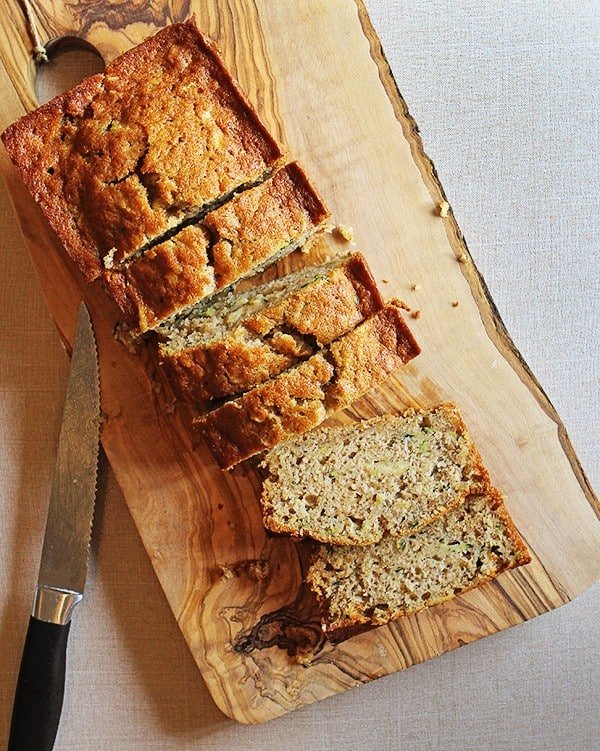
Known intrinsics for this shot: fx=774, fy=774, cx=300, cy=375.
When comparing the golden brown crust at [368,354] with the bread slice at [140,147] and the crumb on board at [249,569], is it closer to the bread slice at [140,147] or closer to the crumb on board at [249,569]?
the bread slice at [140,147]

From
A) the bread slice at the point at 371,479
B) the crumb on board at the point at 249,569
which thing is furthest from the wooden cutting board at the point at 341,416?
the bread slice at the point at 371,479

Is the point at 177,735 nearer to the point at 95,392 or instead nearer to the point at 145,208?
the point at 95,392

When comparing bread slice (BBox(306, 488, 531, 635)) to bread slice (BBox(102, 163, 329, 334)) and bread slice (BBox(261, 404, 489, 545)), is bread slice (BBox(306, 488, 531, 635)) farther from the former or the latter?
bread slice (BBox(102, 163, 329, 334))

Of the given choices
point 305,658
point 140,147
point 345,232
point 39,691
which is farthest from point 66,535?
point 345,232

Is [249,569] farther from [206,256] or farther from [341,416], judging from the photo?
[206,256]

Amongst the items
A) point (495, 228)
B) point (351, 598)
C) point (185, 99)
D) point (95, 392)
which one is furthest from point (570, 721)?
point (185, 99)

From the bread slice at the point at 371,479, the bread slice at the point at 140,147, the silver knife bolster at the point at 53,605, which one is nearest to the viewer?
the bread slice at the point at 140,147

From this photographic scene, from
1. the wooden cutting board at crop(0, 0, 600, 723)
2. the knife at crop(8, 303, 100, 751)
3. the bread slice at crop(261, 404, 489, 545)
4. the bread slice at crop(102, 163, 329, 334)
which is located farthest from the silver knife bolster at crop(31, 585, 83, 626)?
the bread slice at crop(102, 163, 329, 334)

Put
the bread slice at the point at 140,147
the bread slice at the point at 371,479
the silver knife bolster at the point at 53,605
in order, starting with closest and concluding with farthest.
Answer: the bread slice at the point at 140,147 < the bread slice at the point at 371,479 < the silver knife bolster at the point at 53,605
